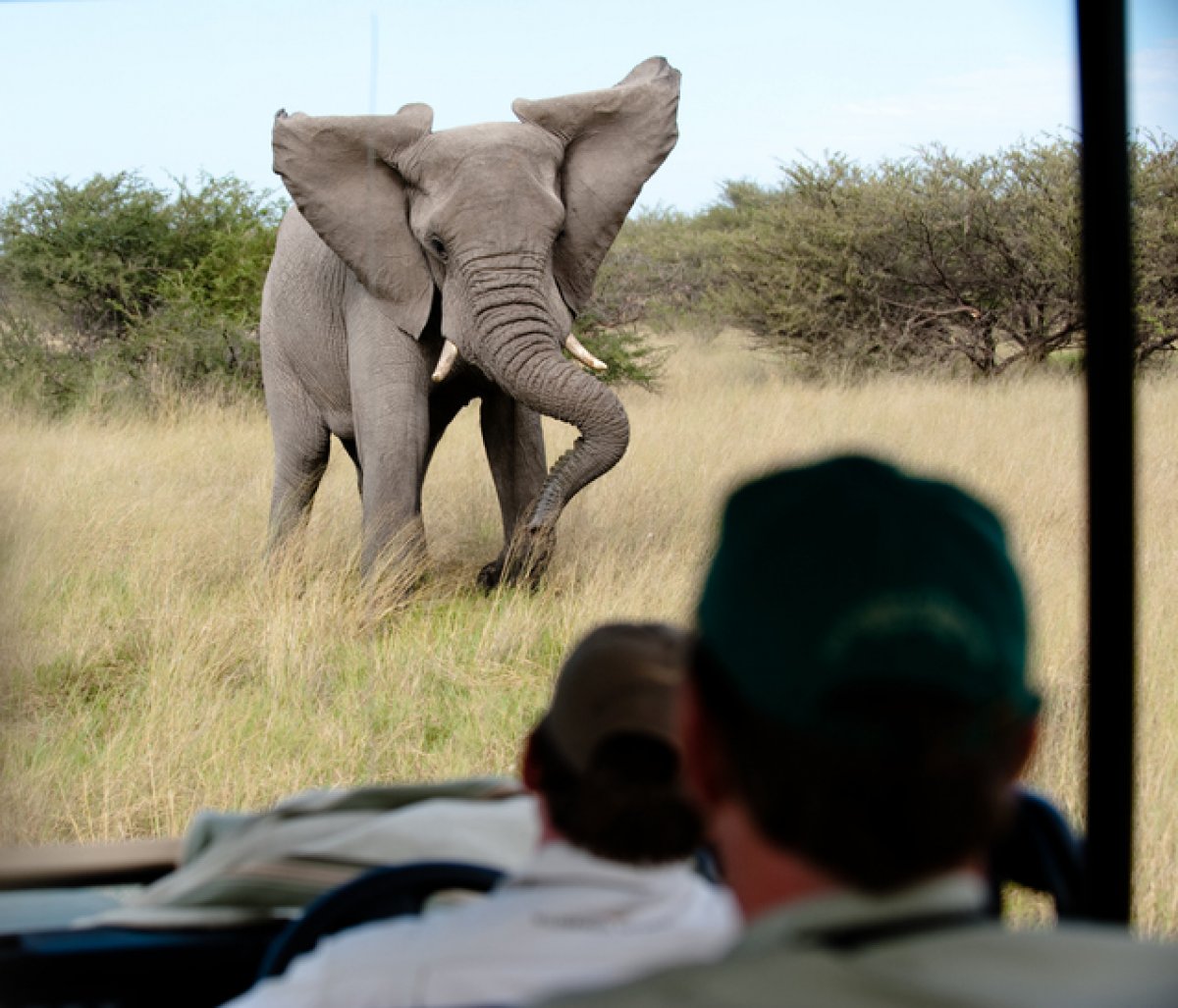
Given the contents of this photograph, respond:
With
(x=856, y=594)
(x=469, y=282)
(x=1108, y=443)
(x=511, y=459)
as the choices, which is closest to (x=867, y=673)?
(x=856, y=594)

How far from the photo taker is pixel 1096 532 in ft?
4.75

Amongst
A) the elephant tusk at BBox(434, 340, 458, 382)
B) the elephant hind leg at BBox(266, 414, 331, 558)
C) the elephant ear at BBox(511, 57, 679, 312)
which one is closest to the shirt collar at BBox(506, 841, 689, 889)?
the elephant tusk at BBox(434, 340, 458, 382)

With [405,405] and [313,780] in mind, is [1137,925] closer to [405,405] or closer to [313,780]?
[313,780]

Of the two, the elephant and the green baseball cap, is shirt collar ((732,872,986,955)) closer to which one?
the green baseball cap

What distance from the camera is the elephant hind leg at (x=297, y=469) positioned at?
7016 mm

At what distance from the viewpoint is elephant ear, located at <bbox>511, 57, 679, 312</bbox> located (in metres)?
6.49

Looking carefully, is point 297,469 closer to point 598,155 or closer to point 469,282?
point 469,282

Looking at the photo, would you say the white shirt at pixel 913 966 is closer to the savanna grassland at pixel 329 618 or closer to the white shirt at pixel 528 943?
the white shirt at pixel 528 943

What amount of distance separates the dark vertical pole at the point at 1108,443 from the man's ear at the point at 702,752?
64 cm

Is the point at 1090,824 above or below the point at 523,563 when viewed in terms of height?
below

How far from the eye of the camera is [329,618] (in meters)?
5.70

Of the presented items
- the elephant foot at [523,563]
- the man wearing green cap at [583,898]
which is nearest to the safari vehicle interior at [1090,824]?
the man wearing green cap at [583,898]

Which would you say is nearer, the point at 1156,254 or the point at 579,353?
the point at 579,353

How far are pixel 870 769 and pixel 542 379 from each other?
510 centimetres
